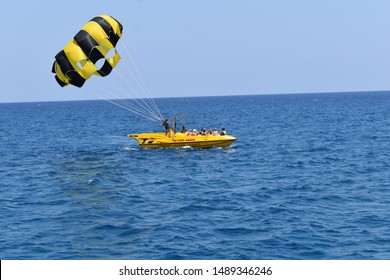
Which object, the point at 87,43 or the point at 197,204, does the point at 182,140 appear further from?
the point at 197,204

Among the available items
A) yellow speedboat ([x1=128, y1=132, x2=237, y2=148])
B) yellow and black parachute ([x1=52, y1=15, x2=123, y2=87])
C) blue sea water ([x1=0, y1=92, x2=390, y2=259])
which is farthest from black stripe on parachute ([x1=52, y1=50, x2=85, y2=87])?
yellow speedboat ([x1=128, y1=132, x2=237, y2=148])

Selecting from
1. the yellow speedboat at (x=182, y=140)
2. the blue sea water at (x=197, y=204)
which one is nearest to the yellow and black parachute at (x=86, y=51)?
the blue sea water at (x=197, y=204)

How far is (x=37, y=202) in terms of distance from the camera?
87.0ft

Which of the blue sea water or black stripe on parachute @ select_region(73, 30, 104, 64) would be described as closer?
the blue sea water

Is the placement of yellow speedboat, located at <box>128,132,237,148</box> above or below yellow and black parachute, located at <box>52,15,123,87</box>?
below

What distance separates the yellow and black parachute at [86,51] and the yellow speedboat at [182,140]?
387 inches

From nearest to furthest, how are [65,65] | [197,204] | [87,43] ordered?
[197,204] → [87,43] → [65,65]

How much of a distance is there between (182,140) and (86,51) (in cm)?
1290

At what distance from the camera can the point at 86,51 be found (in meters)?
33.6

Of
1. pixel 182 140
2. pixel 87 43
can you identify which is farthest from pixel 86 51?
pixel 182 140

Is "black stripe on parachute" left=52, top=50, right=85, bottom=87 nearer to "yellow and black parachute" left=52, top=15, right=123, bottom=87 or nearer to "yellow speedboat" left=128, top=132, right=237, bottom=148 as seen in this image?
"yellow and black parachute" left=52, top=15, right=123, bottom=87

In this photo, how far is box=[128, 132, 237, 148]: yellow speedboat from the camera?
141 ft

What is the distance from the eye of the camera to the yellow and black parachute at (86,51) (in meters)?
33.6

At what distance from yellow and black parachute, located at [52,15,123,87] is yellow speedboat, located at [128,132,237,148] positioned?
32.2 feet
